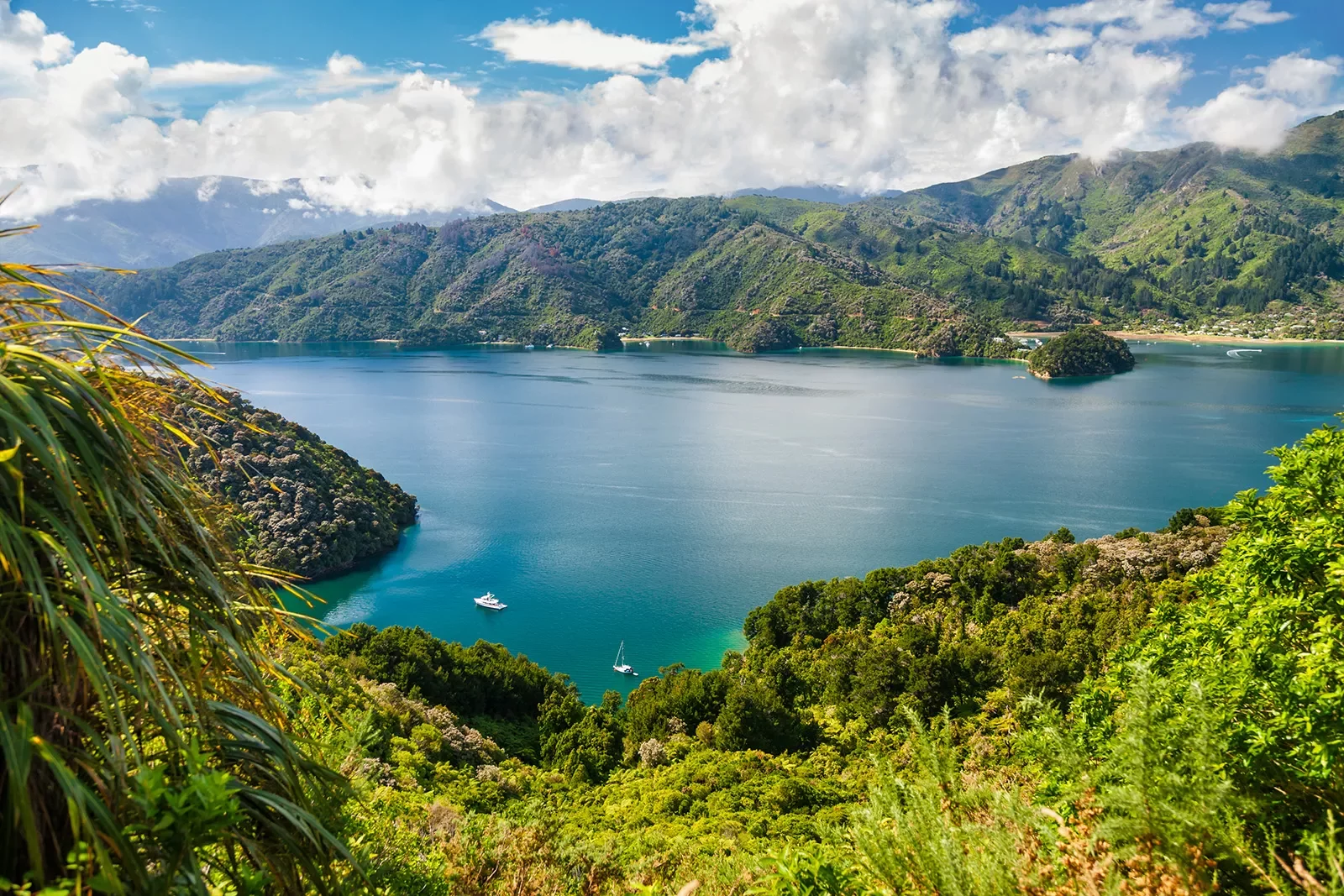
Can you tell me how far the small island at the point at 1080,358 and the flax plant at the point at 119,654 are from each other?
4187 inches

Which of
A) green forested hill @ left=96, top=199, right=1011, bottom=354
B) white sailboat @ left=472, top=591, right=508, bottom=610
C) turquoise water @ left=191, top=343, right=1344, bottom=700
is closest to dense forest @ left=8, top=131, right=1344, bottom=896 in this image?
white sailboat @ left=472, top=591, right=508, bottom=610

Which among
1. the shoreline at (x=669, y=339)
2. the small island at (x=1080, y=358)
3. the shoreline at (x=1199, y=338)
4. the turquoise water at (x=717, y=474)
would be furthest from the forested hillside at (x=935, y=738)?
the shoreline at (x=669, y=339)

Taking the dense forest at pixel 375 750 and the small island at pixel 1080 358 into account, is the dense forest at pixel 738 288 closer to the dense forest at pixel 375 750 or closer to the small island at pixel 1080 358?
the small island at pixel 1080 358

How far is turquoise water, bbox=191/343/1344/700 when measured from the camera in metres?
32.8

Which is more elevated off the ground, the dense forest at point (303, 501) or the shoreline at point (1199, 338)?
the shoreline at point (1199, 338)

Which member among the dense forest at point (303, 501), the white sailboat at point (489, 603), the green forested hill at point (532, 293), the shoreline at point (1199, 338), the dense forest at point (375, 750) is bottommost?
the white sailboat at point (489, 603)

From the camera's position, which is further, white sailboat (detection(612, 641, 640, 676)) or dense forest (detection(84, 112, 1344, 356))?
dense forest (detection(84, 112, 1344, 356))

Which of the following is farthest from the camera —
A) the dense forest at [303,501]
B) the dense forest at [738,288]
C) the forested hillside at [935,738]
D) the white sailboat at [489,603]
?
the dense forest at [738,288]

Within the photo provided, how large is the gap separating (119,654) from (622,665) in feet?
85.2

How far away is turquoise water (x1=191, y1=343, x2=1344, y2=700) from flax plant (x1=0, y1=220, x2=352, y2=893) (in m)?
24.3

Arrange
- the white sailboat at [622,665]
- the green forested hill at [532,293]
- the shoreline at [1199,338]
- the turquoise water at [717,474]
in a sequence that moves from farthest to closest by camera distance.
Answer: the green forested hill at [532,293] → the shoreline at [1199,338] → the turquoise water at [717,474] → the white sailboat at [622,665]

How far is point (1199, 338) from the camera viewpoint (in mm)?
143000

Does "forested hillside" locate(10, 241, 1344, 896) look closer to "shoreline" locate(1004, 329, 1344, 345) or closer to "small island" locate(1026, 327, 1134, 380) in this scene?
"small island" locate(1026, 327, 1134, 380)

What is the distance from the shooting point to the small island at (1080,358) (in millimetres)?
98750
